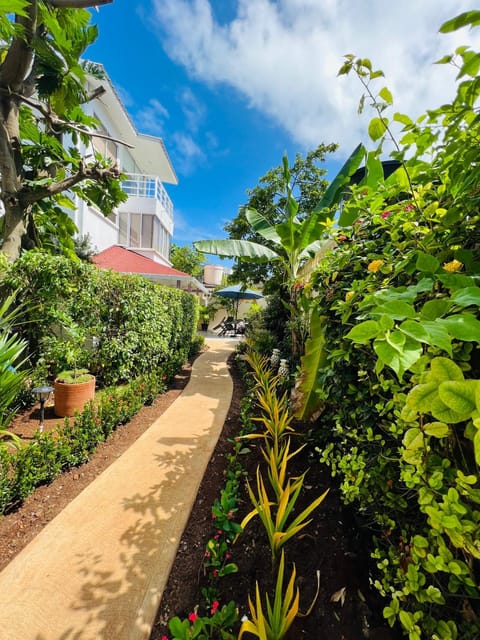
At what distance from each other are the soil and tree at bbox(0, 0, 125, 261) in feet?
15.1

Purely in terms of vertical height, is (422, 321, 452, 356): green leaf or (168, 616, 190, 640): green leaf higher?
(422, 321, 452, 356): green leaf

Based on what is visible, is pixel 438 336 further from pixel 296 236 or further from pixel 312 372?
pixel 296 236

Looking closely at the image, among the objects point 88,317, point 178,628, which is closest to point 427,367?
point 178,628

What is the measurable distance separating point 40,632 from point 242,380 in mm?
6317

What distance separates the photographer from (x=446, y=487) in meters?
0.94

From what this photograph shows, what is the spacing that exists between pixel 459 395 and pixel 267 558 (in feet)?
7.10

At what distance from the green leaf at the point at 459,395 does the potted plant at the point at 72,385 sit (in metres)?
5.35

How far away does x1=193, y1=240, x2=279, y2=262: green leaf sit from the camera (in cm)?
526

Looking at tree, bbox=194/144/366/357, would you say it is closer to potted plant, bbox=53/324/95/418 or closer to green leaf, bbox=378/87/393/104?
green leaf, bbox=378/87/393/104

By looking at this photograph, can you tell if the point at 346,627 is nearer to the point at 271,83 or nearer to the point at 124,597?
the point at 124,597

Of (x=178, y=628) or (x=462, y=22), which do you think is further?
(x=178, y=628)

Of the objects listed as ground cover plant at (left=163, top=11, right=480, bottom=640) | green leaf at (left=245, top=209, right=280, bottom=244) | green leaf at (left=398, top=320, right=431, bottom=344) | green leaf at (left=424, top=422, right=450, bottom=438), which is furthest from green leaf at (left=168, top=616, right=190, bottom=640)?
green leaf at (left=245, top=209, right=280, bottom=244)

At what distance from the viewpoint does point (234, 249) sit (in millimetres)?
5270

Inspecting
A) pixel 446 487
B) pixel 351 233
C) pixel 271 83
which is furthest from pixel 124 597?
pixel 271 83
